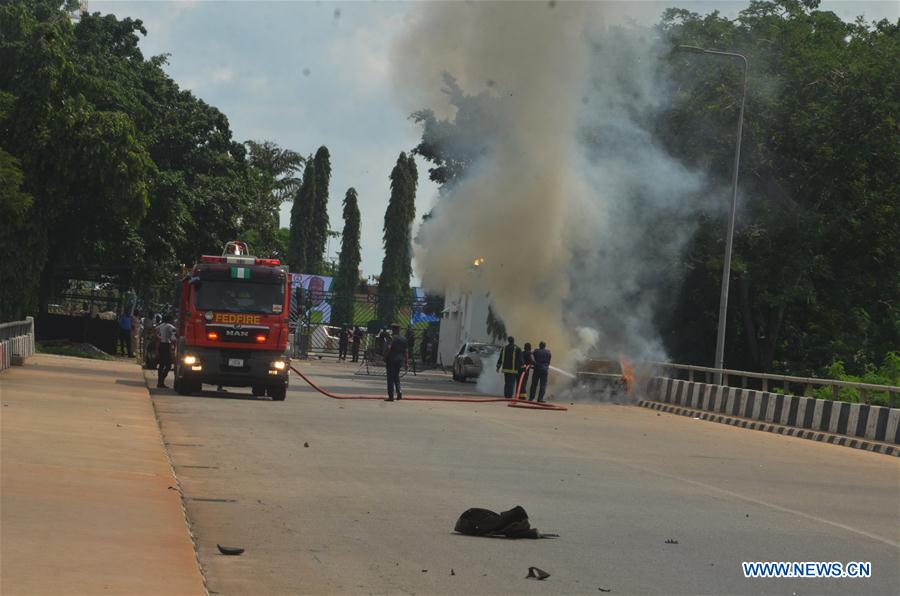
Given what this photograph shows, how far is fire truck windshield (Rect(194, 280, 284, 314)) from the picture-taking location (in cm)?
2678

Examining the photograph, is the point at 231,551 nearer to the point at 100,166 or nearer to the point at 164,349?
the point at 164,349

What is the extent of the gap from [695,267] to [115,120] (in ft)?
61.4

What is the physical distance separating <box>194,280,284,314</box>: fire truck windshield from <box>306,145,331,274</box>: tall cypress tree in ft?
226

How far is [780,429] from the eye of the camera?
26984 mm

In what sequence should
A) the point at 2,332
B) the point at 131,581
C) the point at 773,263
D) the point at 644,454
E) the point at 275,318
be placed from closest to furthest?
1. the point at 131,581
2. the point at 644,454
3. the point at 275,318
4. the point at 2,332
5. the point at 773,263

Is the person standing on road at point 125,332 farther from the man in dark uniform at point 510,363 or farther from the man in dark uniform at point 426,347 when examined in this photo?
the man in dark uniform at point 426,347

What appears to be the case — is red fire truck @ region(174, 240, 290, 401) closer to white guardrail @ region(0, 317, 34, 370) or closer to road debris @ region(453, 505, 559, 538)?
white guardrail @ region(0, 317, 34, 370)

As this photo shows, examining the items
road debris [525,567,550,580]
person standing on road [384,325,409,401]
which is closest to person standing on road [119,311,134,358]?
person standing on road [384,325,409,401]

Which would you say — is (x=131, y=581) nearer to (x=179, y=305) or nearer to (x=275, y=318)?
(x=275, y=318)

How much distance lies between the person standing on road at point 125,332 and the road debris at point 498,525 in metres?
39.4

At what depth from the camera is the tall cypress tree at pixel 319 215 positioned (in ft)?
316

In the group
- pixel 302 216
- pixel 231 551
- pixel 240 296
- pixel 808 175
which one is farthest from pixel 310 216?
pixel 231 551

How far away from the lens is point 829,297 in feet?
141

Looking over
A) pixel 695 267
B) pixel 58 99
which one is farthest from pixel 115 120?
pixel 695 267
